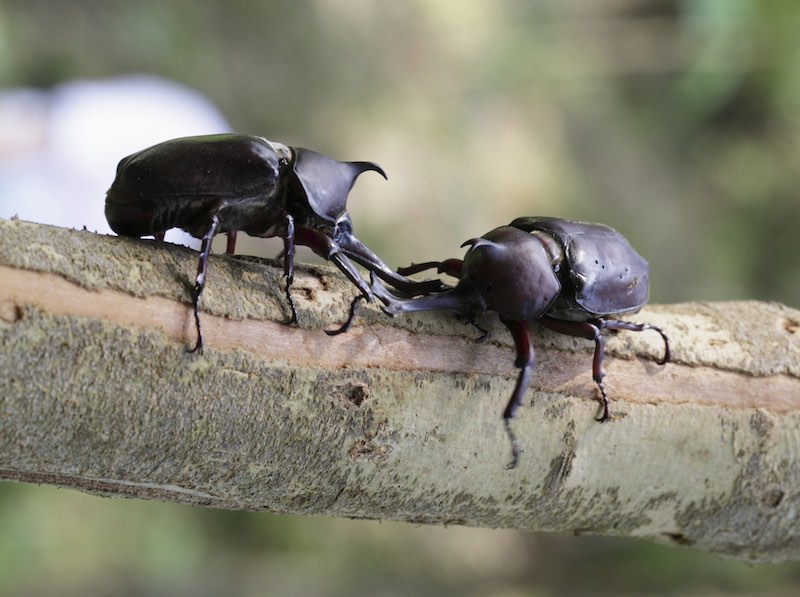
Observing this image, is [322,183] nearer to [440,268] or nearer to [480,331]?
[440,268]

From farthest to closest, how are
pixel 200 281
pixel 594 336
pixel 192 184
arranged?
pixel 594 336 → pixel 192 184 → pixel 200 281

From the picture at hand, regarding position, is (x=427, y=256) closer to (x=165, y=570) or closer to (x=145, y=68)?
(x=145, y=68)

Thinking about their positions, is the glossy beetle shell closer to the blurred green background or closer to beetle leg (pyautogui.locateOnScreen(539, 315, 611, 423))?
beetle leg (pyautogui.locateOnScreen(539, 315, 611, 423))

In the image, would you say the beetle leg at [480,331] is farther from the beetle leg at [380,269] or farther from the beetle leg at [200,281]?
the beetle leg at [200,281]

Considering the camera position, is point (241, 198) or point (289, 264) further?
point (241, 198)

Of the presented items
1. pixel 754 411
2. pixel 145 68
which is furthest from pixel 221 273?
pixel 145 68

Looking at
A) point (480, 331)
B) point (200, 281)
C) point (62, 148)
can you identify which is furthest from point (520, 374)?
point (62, 148)

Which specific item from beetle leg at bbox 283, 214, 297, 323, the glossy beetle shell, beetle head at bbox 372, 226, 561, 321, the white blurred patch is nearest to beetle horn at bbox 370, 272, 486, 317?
beetle head at bbox 372, 226, 561, 321

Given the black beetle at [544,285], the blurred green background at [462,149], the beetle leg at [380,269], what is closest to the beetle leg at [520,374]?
the black beetle at [544,285]
